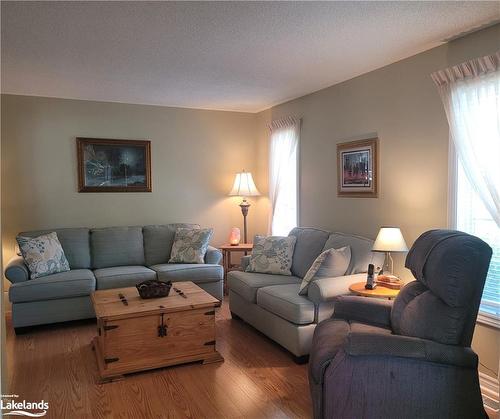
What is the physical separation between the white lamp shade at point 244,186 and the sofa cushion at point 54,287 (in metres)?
2.07

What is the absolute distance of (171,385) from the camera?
9.46ft

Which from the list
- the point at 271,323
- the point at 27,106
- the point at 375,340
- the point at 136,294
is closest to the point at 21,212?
the point at 27,106

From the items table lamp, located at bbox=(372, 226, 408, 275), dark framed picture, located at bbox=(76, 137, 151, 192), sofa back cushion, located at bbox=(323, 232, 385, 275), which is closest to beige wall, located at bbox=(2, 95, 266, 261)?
dark framed picture, located at bbox=(76, 137, 151, 192)

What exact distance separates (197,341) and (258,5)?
2396mm

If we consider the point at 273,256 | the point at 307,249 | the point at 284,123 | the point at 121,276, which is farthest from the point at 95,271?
the point at 284,123

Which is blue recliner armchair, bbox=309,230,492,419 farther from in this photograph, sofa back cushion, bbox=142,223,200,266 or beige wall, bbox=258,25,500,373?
sofa back cushion, bbox=142,223,200,266

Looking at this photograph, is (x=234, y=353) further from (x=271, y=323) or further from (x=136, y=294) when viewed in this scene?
(x=136, y=294)

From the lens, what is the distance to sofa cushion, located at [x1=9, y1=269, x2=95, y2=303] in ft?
12.7

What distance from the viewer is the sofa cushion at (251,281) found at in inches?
150

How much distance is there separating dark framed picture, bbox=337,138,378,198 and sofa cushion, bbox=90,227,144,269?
239 cm

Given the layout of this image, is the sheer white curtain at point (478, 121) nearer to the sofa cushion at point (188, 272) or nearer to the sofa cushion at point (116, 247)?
the sofa cushion at point (188, 272)

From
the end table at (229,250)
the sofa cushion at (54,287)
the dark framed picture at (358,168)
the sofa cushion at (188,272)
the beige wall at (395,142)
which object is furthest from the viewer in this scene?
the end table at (229,250)

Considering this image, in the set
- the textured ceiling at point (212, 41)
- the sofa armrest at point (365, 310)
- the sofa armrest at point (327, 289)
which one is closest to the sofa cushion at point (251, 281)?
the sofa armrest at point (327, 289)

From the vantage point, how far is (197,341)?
10.7 feet
